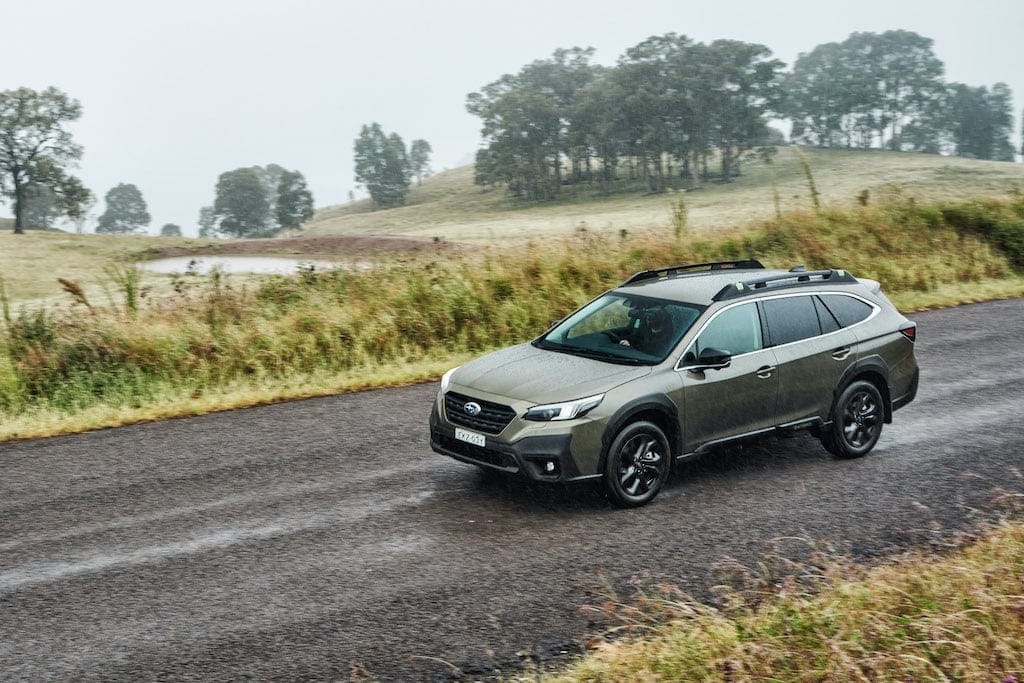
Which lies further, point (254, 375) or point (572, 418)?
point (254, 375)

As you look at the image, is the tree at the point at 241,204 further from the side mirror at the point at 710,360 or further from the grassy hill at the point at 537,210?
the side mirror at the point at 710,360

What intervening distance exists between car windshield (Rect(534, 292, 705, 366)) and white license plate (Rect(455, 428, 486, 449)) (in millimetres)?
1291

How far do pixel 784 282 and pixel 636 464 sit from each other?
2.49 metres

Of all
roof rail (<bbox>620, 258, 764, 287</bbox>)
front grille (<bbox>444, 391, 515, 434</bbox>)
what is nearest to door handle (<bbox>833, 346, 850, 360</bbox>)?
roof rail (<bbox>620, 258, 764, 287</bbox>)

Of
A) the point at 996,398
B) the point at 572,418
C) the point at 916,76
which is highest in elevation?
the point at 916,76

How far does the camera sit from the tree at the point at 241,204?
120 meters

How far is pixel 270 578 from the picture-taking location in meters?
6.44

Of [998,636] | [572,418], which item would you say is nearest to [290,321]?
[572,418]

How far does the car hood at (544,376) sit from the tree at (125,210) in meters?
180

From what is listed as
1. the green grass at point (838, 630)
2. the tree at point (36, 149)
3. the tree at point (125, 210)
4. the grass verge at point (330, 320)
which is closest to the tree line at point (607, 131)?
the tree at point (36, 149)

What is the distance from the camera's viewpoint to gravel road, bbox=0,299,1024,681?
5543 millimetres

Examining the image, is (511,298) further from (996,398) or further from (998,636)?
(998,636)

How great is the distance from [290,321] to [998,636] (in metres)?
11.0

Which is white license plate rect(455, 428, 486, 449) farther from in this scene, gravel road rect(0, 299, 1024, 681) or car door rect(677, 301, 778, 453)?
car door rect(677, 301, 778, 453)
